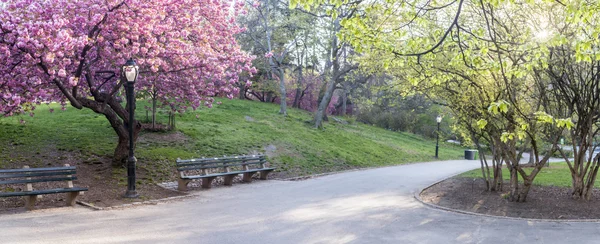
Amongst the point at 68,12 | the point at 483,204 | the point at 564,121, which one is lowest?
the point at 483,204

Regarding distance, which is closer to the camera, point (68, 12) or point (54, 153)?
point (68, 12)

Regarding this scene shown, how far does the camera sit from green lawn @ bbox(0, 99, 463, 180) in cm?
1415

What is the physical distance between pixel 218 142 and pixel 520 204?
1182 centimetres

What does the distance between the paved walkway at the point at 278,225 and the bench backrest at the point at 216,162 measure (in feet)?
3.87

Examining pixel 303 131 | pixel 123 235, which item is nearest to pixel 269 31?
pixel 303 131

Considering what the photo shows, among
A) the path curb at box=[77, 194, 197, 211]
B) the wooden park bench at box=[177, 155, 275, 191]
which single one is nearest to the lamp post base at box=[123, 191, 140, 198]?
the path curb at box=[77, 194, 197, 211]

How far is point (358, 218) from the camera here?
8547 mm

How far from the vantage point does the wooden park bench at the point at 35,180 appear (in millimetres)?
8039

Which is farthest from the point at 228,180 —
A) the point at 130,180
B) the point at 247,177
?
the point at 130,180

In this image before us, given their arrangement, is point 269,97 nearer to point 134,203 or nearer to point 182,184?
point 182,184

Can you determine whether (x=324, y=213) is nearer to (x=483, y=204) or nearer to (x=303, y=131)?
(x=483, y=204)

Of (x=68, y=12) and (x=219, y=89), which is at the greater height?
(x=68, y=12)

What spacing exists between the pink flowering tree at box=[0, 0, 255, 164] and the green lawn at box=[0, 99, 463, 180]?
5.16 ft

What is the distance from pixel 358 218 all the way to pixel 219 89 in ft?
24.4
